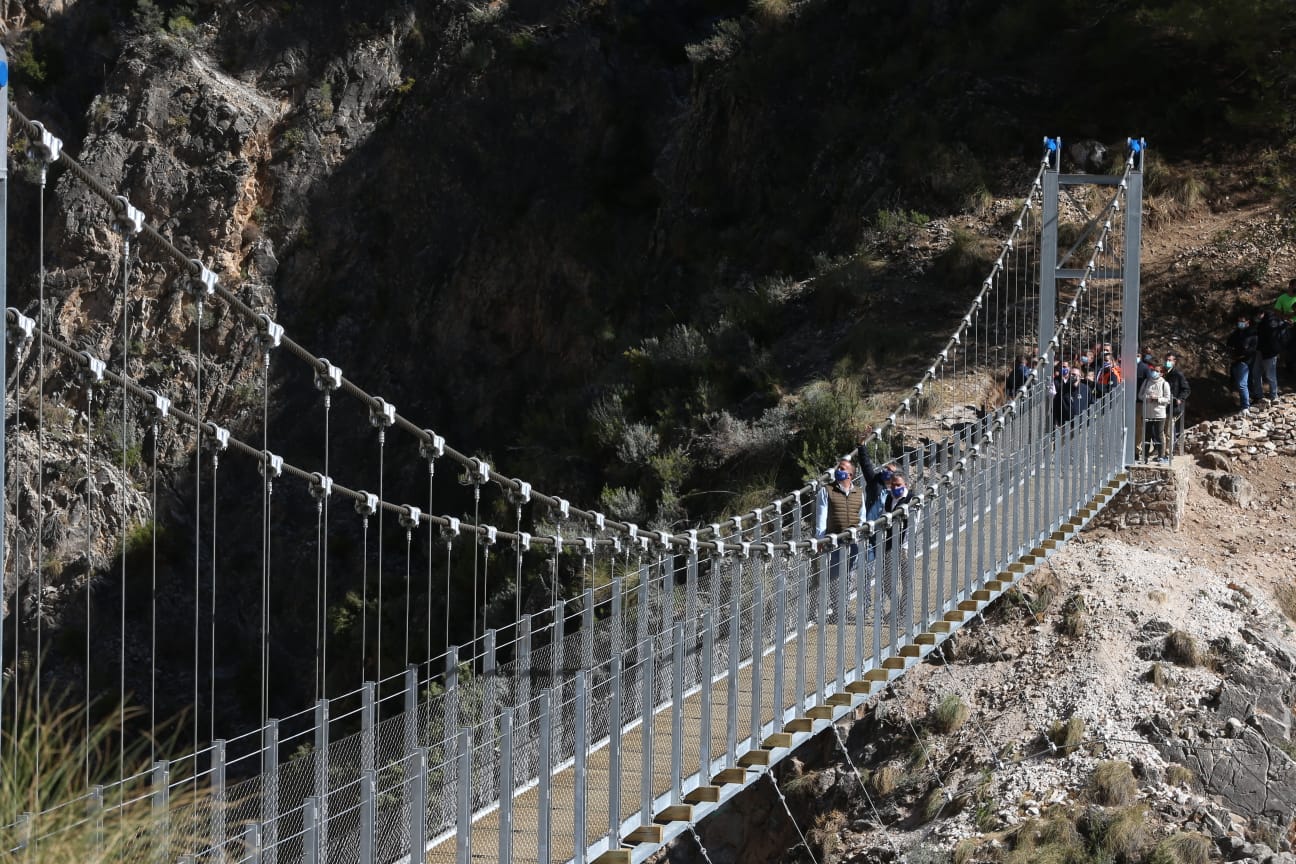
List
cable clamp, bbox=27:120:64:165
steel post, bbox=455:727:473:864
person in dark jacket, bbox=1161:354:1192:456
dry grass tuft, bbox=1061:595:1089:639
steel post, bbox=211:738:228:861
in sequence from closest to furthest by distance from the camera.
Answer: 1. cable clamp, bbox=27:120:64:165
2. steel post, bbox=211:738:228:861
3. steel post, bbox=455:727:473:864
4. dry grass tuft, bbox=1061:595:1089:639
5. person in dark jacket, bbox=1161:354:1192:456

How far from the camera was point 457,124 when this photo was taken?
106 ft

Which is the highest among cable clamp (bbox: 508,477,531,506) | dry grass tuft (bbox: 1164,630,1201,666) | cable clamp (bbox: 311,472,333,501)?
cable clamp (bbox: 311,472,333,501)

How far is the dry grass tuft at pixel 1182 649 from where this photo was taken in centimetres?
1538

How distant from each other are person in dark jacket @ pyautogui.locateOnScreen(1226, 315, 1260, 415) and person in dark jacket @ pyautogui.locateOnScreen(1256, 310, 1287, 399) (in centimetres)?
6

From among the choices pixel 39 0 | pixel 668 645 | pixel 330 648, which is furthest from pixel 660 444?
pixel 39 0

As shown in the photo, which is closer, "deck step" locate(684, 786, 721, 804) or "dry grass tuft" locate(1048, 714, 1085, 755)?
"deck step" locate(684, 786, 721, 804)

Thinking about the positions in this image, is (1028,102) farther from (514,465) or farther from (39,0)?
(39,0)

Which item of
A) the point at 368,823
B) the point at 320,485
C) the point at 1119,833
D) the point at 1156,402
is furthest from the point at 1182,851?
the point at 368,823

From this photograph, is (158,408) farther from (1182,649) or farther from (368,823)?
(1182,649)

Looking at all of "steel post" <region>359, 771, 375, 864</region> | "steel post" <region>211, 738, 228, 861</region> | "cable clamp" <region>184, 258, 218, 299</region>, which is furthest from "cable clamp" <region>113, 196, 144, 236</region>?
"steel post" <region>359, 771, 375, 864</region>

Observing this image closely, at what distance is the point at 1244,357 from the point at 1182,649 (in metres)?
4.73

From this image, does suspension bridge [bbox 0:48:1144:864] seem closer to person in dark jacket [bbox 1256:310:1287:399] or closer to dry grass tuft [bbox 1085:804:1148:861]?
person in dark jacket [bbox 1256:310:1287:399]

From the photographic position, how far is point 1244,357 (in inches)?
750

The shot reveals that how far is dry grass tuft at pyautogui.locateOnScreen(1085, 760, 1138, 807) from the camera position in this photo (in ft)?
45.7
